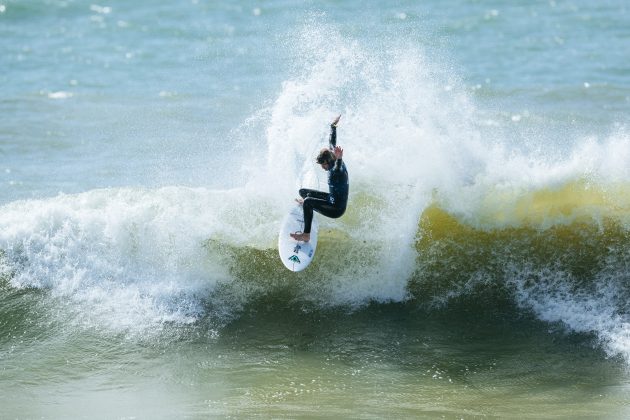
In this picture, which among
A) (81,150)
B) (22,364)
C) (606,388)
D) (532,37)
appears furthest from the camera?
(532,37)

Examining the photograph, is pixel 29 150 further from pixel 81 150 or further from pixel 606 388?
pixel 606 388

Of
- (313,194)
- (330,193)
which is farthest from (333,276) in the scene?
(330,193)

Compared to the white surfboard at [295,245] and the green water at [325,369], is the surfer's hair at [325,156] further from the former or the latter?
the green water at [325,369]

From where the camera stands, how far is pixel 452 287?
1111cm

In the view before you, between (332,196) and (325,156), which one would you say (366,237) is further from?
(325,156)

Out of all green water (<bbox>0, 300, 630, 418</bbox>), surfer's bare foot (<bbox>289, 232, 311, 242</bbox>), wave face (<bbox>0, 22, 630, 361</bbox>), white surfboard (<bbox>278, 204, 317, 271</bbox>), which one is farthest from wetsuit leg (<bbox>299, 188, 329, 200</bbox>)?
green water (<bbox>0, 300, 630, 418</bbox>)

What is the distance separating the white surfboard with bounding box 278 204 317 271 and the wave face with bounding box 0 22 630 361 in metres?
0.45

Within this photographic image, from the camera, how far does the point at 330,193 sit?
10.5 m

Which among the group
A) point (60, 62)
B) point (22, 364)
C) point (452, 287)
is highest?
point (60, 62)

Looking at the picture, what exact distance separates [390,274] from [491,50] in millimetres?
13523

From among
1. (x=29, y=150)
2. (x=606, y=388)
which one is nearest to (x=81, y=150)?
(x=29, y=150)

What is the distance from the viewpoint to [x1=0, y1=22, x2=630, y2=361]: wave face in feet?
36.0

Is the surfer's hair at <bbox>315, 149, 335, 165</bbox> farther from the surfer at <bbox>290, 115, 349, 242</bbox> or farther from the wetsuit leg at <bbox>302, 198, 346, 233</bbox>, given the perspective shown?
the wetsuit leg at <bbox>302, 198, 346, 233</bbox>

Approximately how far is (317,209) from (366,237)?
3.48 ft
